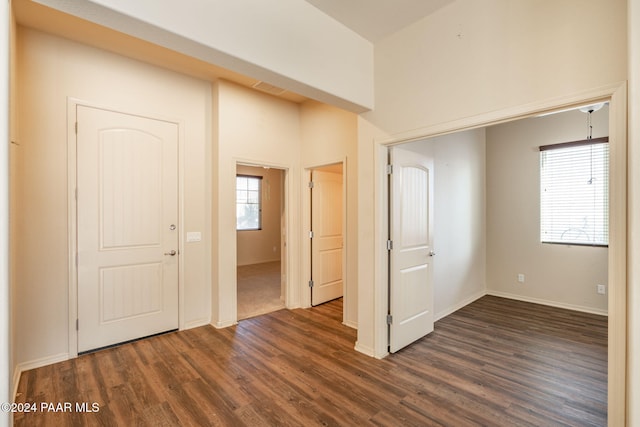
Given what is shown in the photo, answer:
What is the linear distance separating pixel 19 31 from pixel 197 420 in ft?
11.9

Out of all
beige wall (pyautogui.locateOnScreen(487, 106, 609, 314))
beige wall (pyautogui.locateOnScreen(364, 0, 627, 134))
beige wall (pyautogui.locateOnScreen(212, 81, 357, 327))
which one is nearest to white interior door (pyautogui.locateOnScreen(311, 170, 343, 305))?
beige wall (pyautogui.locateOnScreen(212, 81, 357, 327))

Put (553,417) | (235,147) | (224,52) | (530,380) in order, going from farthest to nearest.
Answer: (235,147) < (530,380) < (553,417) < (224,52)

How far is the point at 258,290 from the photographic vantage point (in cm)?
546

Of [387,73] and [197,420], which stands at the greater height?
[387,73]

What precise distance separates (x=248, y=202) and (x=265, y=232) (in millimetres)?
986

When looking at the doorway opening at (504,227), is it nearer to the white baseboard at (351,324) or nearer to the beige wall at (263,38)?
the white baseboard at (351,324)

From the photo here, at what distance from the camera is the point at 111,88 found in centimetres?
314

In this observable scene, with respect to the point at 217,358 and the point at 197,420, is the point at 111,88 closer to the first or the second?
the point at 217,358

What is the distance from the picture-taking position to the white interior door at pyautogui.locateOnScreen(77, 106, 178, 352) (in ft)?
9.86

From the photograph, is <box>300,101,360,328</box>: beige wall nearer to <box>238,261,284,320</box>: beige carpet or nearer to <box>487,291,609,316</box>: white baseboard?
<box>238,261,284,320</box>: beige carpet

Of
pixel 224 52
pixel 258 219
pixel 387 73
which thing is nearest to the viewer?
pixel 224 52

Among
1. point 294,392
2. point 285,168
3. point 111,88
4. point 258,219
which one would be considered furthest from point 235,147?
point 258,219

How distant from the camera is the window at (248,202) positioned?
312 inches

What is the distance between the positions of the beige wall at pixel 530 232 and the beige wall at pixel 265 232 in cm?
509
